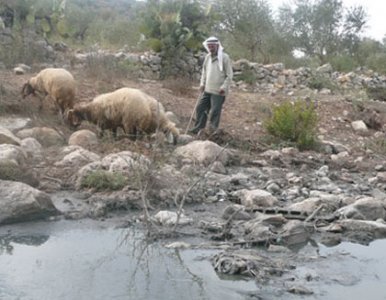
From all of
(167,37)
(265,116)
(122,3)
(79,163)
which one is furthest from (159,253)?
(122,3)

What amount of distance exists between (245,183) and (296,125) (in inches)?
114

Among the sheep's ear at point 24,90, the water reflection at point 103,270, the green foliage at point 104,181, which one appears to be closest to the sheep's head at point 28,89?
the sheep's ear at point 24,90

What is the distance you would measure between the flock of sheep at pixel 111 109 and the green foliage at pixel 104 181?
2.06 meters

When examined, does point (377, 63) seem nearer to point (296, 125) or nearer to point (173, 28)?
point (173, 28)

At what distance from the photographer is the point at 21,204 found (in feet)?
20.6

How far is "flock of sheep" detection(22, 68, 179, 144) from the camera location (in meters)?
9.59

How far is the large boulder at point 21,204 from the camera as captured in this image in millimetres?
6219

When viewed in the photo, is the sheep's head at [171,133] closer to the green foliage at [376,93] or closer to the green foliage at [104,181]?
the green foliage at [104,181]

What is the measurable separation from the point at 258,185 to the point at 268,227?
6.78 feet

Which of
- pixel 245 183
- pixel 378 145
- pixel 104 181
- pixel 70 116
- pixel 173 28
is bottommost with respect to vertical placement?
pixel 378 145

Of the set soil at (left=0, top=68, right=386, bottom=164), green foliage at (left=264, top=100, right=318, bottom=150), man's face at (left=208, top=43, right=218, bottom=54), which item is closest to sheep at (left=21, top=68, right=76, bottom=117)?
soil at (left=0, top=68, right=386, bottom=164)

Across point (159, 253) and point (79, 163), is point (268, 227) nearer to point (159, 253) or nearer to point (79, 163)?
point (159, 253)

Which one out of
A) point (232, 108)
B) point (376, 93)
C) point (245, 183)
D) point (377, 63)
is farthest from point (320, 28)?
point (245, 183)

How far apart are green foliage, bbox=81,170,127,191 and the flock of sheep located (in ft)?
6.77
